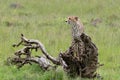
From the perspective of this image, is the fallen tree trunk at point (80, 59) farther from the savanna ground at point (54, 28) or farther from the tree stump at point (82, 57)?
the savanna ground at point (54, 28)

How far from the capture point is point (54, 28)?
48.4 ft

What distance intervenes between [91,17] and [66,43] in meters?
5.40

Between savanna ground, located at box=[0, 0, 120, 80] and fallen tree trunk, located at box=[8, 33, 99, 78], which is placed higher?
savanna ground, located at box=[0, 0, 120, 80]

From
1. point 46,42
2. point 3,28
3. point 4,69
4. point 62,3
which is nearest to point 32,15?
point 62,3

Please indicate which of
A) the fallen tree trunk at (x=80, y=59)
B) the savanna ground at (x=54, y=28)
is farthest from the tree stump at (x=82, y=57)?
the savanna ground at (x=54, y=28)

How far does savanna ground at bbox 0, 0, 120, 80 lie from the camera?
8.30m

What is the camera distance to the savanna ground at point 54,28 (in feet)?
27.2

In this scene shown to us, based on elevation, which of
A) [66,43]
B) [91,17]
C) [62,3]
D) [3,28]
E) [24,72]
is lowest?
[24,72]

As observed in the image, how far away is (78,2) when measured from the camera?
64.4 ft

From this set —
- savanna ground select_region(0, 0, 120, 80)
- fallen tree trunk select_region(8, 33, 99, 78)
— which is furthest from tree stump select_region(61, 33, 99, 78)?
savanna ground select_region(0, 0, 120, 80)

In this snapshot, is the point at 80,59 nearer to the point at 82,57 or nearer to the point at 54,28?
the point at 82,57

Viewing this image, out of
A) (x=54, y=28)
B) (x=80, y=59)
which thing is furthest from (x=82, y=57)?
(x=54, y=28)

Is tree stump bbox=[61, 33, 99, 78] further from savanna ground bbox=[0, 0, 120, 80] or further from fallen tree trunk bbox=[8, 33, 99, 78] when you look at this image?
savanna ground bbox=[0, 0, 120, 80]

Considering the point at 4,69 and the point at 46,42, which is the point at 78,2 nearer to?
the point at 46,42
